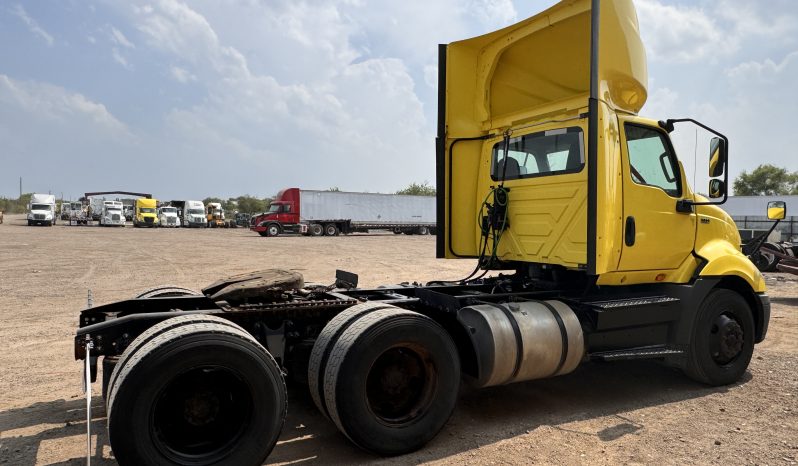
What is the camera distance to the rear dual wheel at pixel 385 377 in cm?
353

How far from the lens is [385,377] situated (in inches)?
152

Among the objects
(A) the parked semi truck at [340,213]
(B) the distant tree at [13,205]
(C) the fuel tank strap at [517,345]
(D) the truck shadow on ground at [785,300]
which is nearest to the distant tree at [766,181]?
(A) the parked semi truck at [340,213]

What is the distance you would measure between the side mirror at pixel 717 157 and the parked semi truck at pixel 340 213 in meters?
34.7

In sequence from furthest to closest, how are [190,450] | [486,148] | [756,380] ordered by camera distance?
[486,148], [756,380], [190,450]

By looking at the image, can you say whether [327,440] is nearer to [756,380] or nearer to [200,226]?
[756,380]

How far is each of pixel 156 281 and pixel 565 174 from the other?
11198 mm

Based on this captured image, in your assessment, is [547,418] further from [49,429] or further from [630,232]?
[49,429]

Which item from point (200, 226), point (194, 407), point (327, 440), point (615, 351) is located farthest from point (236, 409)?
point (200, 226)

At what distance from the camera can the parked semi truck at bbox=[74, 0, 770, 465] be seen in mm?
3264

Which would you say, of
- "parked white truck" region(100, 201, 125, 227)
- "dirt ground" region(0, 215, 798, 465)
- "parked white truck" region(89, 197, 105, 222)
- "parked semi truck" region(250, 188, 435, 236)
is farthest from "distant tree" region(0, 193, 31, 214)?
"dirt ground" region(0, 215, 798, 465)

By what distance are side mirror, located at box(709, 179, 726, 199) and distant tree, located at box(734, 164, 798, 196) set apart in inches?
2721

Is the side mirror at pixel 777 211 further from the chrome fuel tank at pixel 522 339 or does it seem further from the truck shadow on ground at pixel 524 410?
the chrome fuel tank at pixel 522 339

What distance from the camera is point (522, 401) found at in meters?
4.95

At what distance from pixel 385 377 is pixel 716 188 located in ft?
12.9
